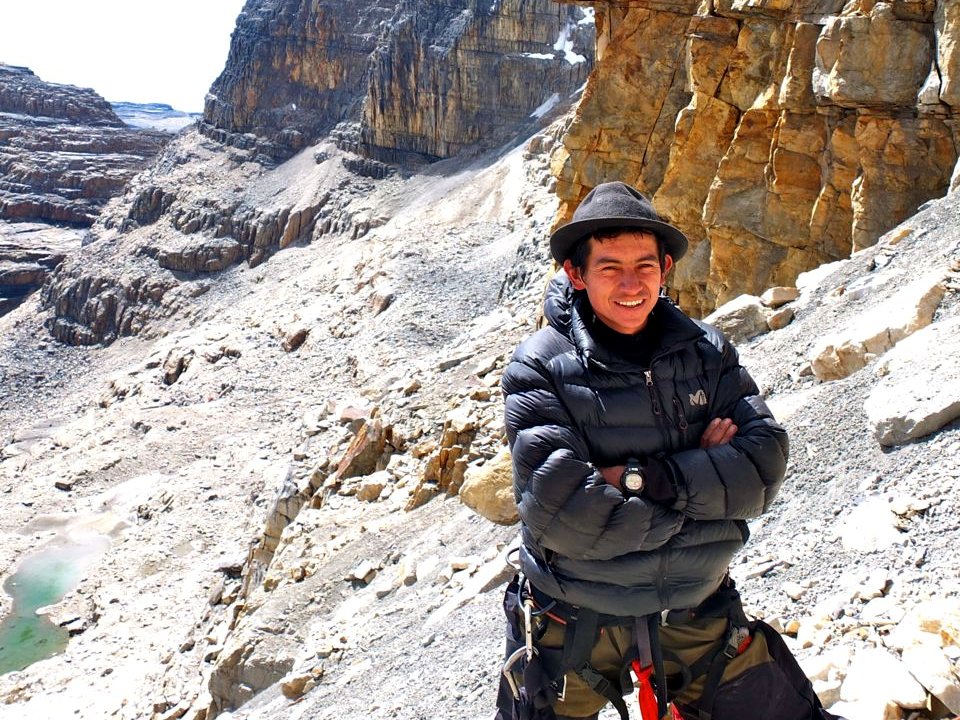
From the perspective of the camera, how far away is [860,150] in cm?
1134

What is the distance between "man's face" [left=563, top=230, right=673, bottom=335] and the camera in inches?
125

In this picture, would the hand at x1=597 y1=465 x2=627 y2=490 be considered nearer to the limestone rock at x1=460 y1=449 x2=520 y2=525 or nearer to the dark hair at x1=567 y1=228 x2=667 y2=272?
the dark hair at x1=567 y1=228 x2=667 y2=272

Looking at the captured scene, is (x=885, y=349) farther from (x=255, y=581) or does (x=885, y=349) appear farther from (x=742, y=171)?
(x=255, y=581)

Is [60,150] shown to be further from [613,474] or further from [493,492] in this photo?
[613,474]

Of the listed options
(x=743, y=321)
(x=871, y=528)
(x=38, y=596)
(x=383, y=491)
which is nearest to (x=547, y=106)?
(x=38, y=596)

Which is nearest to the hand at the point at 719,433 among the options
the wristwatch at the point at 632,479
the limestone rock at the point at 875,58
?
the wristwatch at the point at 632,479

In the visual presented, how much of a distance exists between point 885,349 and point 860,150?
508cm

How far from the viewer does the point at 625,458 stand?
3178 millimetres

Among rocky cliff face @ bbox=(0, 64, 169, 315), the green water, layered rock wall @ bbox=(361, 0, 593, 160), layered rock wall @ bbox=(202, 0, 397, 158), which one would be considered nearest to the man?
the green water

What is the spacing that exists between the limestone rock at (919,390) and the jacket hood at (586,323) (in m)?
3.08

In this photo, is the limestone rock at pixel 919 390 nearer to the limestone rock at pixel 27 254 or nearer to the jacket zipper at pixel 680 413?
the jacket zipper at pixel 680 413

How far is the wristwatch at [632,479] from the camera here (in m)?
3.00

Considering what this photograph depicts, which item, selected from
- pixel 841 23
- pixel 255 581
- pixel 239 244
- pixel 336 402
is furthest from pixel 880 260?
pixel 239 244

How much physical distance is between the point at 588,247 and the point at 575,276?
0.45ft
